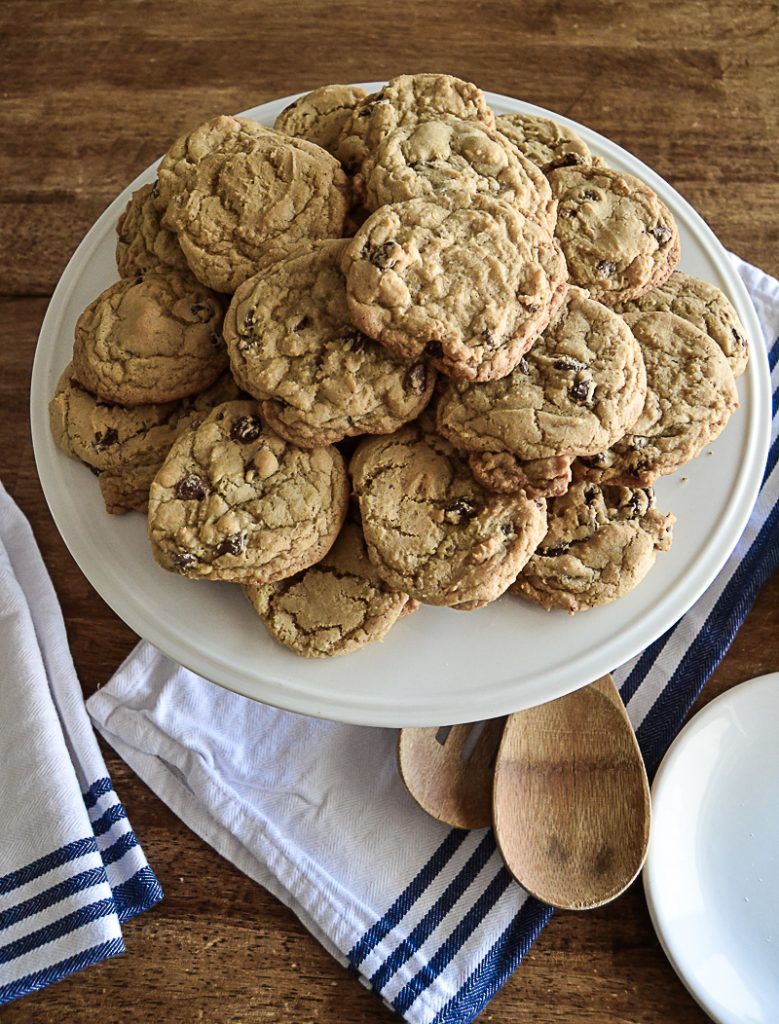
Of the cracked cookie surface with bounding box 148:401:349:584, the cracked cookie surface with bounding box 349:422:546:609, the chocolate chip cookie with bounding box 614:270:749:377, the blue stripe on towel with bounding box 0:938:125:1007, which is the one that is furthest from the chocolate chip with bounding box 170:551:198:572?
the blue stripe on towel with bounding box 0:938:125:1007

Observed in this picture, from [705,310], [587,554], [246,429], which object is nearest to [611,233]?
[705,310]

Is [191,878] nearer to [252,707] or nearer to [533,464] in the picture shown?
[252,707]

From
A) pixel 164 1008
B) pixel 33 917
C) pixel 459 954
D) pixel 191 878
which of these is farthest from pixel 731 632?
pixel 33 917

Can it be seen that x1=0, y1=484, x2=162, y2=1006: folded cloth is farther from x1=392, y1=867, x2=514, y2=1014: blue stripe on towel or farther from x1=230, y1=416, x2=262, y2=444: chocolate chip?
x1=230, y1=416, x2=262, y2=444: chocolate chip

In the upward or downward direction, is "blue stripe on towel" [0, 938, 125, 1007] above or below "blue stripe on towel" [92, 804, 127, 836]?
below

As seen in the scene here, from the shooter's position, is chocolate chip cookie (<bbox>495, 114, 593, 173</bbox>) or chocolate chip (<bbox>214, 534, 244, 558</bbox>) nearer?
chocolate chip (<bbox>214, 534, 244, 558</bbox>)

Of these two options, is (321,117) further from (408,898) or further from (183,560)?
(408,898)

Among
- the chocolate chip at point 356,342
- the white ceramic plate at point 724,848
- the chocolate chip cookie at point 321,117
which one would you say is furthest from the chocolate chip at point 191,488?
the white ceramic plate at point 724,848
